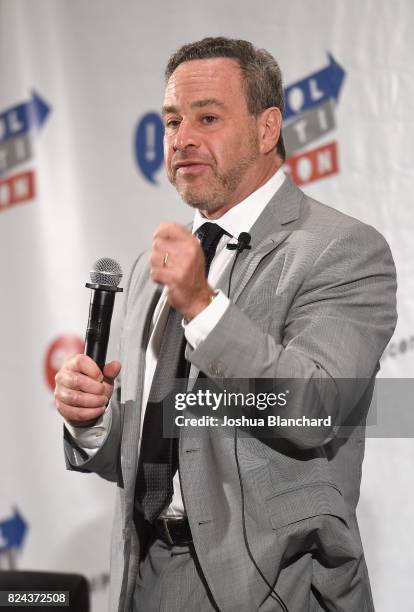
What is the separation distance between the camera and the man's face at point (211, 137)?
192 centimetres

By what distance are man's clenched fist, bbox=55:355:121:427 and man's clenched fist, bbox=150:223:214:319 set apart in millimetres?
356

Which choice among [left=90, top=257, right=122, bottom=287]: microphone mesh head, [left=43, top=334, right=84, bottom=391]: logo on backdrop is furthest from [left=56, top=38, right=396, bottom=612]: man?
[left=43, top=334, right=84, bottom=391]: logo on backdrop

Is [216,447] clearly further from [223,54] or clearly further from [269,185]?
[223,54]

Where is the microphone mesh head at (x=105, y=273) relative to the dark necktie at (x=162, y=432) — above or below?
above

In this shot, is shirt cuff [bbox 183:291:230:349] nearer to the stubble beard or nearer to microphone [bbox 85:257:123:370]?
microphone [bbox 85:257:123:370]

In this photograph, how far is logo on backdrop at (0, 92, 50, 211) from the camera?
3.31 m

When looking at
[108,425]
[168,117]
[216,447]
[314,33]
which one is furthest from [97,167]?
[216,447]

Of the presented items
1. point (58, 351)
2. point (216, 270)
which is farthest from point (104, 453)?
point (58, 351)

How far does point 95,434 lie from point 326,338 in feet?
2.27

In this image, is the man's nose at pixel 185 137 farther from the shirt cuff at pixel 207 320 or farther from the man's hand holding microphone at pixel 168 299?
the shirt cuff at pixel 207 320

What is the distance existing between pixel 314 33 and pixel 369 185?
1.99 feet

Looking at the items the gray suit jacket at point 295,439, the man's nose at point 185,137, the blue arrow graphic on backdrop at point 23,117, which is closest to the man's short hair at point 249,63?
the man's nose at point 185,137

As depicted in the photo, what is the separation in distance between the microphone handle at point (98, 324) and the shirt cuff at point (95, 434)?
240 millimetres

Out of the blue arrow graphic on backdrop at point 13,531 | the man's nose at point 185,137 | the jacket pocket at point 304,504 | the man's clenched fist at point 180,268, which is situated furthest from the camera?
the blue arrow graphic on backdrop at point 13,531
